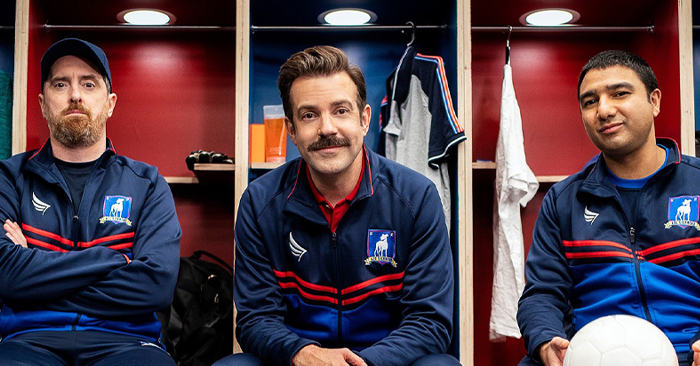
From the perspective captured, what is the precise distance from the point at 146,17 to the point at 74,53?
40.3 inches

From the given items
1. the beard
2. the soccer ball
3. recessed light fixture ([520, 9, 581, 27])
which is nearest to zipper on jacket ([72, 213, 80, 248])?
the beard

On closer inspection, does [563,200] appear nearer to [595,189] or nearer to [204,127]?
[595,189]

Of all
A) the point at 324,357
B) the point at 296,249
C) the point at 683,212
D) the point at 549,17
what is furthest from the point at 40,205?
the point at 549,17

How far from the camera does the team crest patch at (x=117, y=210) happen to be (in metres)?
2.07

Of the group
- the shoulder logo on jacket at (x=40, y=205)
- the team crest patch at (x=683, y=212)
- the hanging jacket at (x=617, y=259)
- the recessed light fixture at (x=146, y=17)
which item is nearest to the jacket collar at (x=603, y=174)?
the hanging jacket at (x=617, y=259)

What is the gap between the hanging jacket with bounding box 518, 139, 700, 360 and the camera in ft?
6.01

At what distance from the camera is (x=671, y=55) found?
9.48 feet

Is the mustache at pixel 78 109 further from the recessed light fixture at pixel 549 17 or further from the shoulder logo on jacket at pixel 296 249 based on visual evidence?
the recessed light fixture at pixel 549 17

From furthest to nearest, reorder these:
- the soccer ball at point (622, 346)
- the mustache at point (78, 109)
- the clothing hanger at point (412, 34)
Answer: the clothing hanger at point (412, 34)
the mustache at point (78, 109)
the soccer ball at point (622, 346)

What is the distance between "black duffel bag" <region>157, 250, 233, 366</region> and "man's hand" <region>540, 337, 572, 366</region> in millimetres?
1473

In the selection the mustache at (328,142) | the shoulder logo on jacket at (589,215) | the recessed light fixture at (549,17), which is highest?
the recessed light fixture at (549,17)

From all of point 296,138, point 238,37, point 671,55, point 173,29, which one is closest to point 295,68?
point 296,138

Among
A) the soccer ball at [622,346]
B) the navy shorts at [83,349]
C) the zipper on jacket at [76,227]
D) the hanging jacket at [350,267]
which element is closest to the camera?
the soccer ball at [622,346]

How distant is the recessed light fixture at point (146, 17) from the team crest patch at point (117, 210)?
1377 mm
